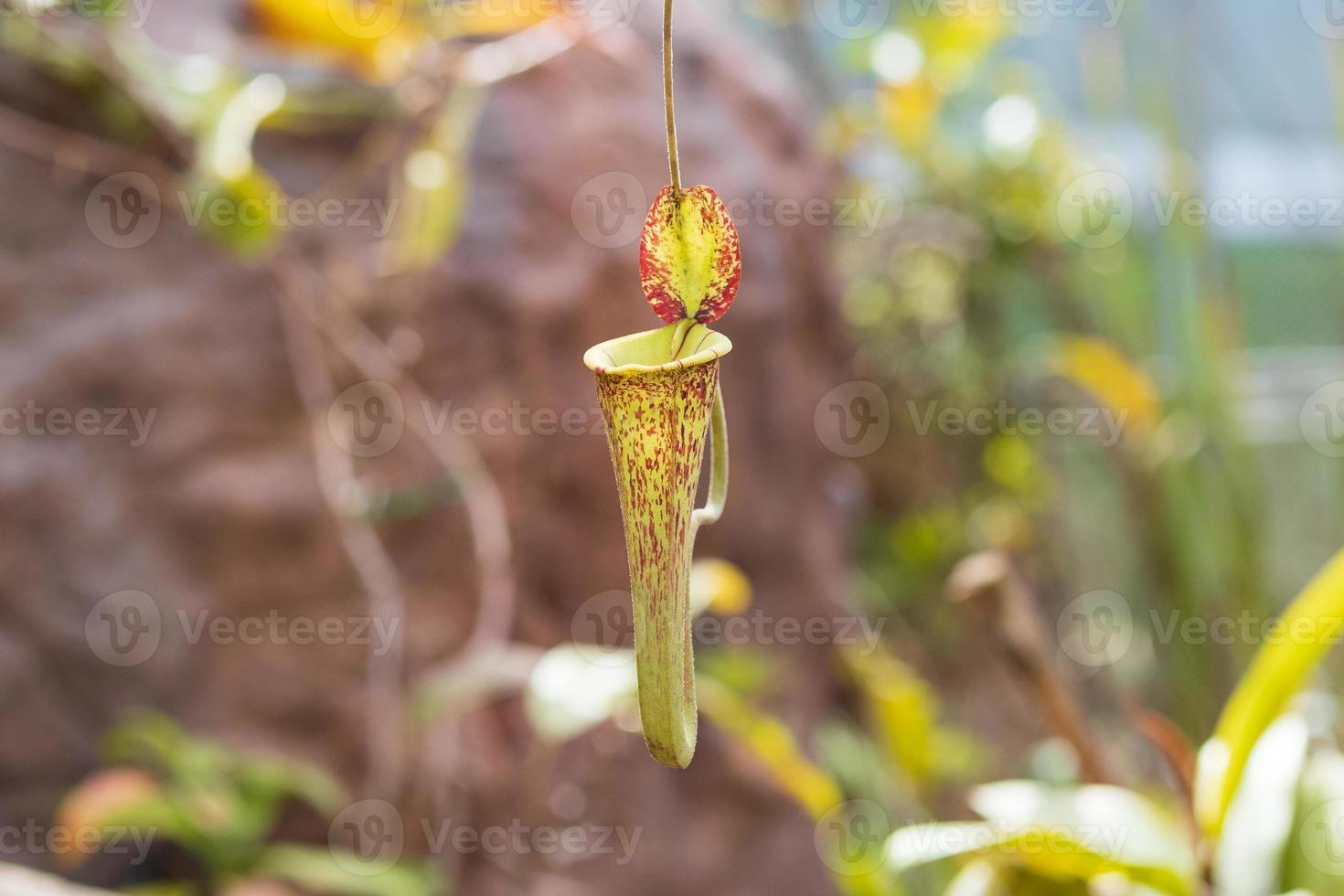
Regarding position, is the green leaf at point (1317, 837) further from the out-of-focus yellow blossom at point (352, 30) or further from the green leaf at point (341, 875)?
the out-of-focus yellow blossom at point (352, 30)

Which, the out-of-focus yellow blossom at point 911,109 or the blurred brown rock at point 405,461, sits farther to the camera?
the out-of-focus yellow blossom at point 911,109

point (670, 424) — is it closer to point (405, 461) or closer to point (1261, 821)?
point (1261, 821)

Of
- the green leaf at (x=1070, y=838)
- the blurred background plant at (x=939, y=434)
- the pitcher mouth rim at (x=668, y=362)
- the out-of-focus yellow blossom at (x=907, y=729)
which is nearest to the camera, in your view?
the pitcher mouth rim at (x=668, y=362)

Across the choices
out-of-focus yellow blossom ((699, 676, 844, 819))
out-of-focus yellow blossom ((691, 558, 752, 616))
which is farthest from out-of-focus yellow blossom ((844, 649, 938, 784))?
out-of-focus yellow blossom ((691, 558, 752, 616))

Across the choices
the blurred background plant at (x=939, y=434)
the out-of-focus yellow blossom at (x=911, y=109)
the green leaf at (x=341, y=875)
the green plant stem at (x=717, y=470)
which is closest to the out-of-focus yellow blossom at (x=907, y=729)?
the blurred background plant at (x=939, y=434)

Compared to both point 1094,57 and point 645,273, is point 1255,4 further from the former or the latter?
point 645,273

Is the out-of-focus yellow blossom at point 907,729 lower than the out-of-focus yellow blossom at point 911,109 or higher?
lower

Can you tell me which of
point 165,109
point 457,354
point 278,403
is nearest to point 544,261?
point 457,354
